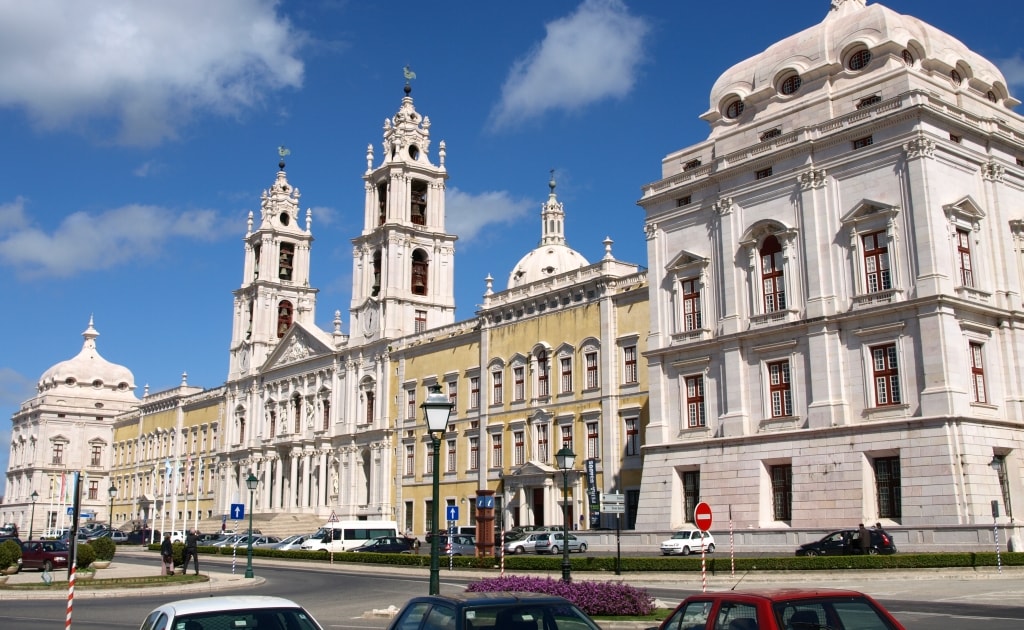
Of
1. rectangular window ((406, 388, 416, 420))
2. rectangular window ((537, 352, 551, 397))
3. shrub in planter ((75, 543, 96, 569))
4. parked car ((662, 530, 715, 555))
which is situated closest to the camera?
shrub in planter ((75, 543, 96, 569))

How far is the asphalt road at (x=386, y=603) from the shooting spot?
66.5 feet

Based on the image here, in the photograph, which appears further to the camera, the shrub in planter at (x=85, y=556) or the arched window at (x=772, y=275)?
the arched window at (x=772, y=275)

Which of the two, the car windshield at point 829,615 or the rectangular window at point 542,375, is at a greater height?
the rectangular window at point 542,375

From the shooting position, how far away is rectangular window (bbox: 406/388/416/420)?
68531 millimetres

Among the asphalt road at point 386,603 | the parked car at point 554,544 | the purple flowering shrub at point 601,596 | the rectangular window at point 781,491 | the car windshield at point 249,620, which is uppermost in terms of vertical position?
the rectangular window at point 781,491

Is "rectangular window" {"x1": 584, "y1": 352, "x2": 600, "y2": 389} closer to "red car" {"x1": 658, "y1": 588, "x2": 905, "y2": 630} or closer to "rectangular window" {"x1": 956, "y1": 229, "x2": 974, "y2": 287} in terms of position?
"rectangular window" {"x1": 956, "y1": 229, "x2": 974, "y2": 287}

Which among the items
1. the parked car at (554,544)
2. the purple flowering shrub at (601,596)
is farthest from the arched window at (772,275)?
the purple flowering shrub at (601,596)

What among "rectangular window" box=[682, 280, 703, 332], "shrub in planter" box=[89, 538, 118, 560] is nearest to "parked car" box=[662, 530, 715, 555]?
"rectangular window" box=[682, 280, 703, 332]

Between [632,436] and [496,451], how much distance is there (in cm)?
1185

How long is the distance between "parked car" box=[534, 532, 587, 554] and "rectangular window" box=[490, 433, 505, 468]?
15.0 metres

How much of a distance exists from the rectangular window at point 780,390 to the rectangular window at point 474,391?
2645cm

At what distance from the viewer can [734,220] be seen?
42062 millimetres

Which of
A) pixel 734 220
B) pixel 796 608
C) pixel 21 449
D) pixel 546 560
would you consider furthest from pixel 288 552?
pixel 21 449

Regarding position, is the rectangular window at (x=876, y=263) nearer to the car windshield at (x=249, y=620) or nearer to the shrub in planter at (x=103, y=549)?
the car windshield at (x=249, y=620)
